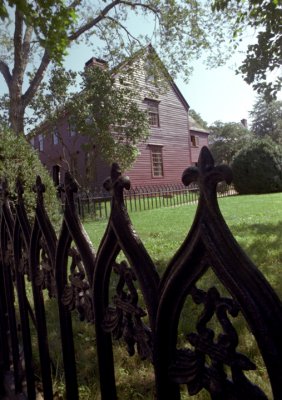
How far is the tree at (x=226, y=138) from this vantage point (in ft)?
194

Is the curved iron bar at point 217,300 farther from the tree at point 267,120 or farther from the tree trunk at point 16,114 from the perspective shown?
the tree at point 267,120

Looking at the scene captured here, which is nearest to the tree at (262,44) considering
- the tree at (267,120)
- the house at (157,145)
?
the house at (157,145)

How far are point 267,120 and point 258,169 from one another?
47508 mm

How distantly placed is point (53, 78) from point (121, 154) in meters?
4.96

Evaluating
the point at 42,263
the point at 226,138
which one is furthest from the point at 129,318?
the point at 226,138

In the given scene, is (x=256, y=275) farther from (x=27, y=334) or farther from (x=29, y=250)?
(x=27, y=334)

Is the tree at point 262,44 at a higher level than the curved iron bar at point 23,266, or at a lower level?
higher

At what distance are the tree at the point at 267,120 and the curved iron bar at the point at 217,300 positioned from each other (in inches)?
2657

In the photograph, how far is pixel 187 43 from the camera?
18.5 m

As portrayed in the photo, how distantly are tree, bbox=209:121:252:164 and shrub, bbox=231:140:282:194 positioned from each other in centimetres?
3396

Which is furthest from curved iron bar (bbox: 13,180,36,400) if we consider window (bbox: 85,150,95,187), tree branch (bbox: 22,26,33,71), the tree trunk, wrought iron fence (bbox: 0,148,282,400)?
window (bbox: 85,150,95,187)

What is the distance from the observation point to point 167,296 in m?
0.91

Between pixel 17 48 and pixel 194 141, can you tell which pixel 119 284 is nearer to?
pixel 17 48

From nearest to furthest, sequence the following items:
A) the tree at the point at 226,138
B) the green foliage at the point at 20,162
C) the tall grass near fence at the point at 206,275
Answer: the tall grass near fence at the point at 206,275 → the green foliage at the point at 20,162 → the tree at the point at 226,138
